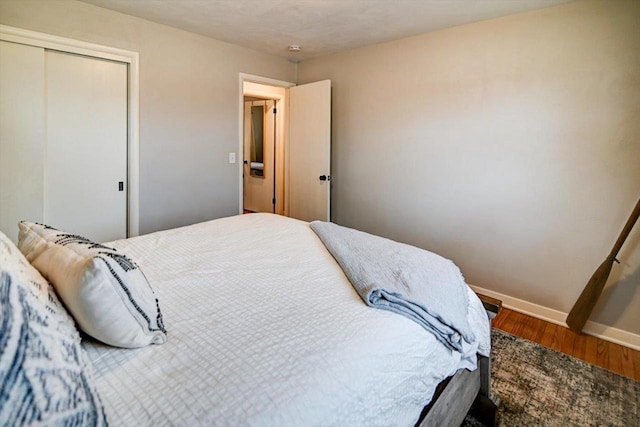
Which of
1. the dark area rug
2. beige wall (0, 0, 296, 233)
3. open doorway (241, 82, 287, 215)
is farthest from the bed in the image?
open doorway (241, 82, 287, 215)

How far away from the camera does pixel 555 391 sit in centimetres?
186

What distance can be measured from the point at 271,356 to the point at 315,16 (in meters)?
2.82

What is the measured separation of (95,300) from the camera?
2.79 feet

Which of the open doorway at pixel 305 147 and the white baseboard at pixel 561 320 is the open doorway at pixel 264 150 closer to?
the open doorway at pixel 305 147

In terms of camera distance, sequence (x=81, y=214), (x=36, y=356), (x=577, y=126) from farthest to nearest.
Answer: (x=81, y=214) < (x=577, y=126) < (x=36, y=356)

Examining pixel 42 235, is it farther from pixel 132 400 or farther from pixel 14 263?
pixel 132 400

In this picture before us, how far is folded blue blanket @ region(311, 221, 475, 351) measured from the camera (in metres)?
1.24

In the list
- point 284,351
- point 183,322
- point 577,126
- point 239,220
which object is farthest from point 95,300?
point 577,126

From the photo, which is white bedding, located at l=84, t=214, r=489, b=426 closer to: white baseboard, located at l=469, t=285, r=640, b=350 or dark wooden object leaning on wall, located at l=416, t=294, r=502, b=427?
dark wooden object leaning on wall, located at l=416, t=294, r=502, b=427

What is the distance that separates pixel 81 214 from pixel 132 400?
2615 millimetres

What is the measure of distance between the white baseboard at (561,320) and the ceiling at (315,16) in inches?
93.3

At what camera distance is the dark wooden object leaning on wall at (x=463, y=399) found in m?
1.21

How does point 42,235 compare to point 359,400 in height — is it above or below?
above

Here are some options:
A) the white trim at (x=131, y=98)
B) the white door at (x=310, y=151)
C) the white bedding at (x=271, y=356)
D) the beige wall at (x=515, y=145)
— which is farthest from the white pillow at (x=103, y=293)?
the white door at (x=310, y=151)
